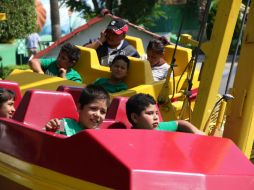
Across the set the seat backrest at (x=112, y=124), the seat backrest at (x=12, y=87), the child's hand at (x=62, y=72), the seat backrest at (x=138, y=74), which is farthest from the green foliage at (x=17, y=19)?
the seat backrest at (x=112, y=124)

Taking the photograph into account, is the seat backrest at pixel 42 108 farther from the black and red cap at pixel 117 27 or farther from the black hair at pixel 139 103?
the black and red cap at pixel 117 27

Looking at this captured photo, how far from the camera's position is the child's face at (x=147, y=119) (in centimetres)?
341

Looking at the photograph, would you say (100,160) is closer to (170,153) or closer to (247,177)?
(170,153)

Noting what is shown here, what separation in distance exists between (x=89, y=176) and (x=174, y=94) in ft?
9.48

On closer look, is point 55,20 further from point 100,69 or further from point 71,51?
point 71,51

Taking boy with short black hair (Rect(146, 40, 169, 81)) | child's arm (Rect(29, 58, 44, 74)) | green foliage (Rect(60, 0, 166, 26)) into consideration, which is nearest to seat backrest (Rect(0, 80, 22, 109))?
child's arm (Rect(29, 58, 44, 74))

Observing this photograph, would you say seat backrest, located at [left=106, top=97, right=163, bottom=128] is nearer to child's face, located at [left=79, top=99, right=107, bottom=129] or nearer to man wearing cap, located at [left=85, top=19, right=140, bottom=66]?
child's face, located at [left=79, top=99, right=107, bottom=129]

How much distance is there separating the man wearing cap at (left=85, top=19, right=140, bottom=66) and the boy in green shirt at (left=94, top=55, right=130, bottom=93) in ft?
2.52

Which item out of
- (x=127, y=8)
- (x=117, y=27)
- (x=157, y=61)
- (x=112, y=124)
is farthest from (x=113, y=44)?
(x=127, y=8)

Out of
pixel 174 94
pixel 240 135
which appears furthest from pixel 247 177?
pixel 174 94

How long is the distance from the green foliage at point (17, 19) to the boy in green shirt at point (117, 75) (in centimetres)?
1177

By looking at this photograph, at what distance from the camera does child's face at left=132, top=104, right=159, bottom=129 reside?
11.2 ft

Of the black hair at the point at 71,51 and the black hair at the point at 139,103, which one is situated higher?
the black hair at the point at 139,103

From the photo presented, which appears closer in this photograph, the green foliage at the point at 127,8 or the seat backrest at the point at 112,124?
the seat backrest at the point at 112,124
